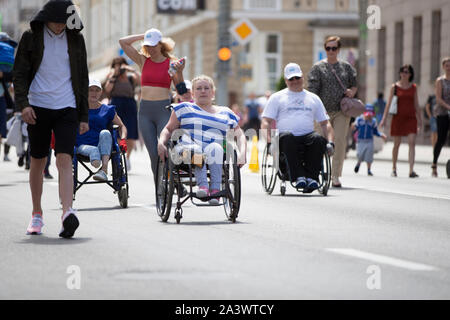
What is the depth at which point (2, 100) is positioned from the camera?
15633 mm

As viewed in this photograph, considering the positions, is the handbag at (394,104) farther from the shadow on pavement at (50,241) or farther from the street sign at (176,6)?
the street sign at (176,6)

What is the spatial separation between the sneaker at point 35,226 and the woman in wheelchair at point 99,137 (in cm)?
274

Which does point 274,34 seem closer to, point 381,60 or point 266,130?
point 381,60

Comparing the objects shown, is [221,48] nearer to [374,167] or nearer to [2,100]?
[374,167]

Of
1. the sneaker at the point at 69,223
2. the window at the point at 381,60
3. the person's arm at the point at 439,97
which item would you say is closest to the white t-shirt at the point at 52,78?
the sneaker at the point at 69,223

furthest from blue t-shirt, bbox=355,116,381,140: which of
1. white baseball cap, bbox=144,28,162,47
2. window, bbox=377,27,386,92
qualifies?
window, bbox=377,27,386,92

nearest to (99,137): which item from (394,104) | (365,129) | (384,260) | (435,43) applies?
(384,260)

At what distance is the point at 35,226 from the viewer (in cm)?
948

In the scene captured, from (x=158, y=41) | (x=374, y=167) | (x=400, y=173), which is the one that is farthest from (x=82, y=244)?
(x=374, y=167)

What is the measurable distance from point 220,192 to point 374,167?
521 inches

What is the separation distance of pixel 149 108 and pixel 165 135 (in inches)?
88.9

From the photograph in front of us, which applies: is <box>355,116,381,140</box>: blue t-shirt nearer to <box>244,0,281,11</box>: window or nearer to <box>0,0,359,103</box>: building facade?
<box>0,0,359,103</box>: building facade

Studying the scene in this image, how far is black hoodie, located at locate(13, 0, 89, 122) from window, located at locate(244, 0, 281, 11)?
4702 cm

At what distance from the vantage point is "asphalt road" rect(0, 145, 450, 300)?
6.58 m
